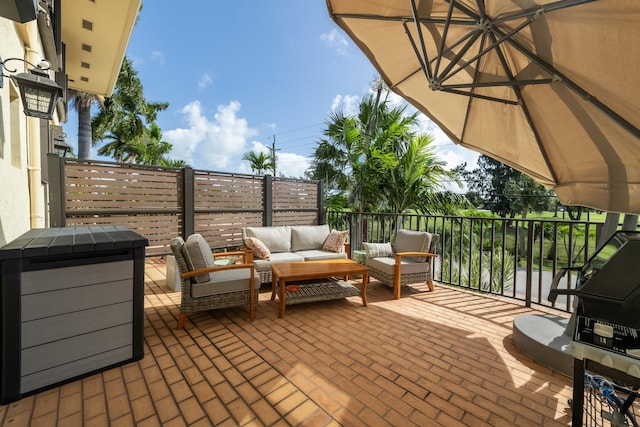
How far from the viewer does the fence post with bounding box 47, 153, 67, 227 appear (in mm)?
3951

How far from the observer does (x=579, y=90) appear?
5.55 feet

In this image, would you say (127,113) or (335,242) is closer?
(335,242)

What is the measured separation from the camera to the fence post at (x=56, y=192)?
3.95 meters

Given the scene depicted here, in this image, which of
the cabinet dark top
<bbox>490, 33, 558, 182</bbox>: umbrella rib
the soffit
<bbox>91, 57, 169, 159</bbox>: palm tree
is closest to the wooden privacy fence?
the soffit

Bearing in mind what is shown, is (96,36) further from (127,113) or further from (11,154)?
(127,113)

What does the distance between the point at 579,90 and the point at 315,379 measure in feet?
8.65

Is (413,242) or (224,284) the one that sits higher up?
(413,242)

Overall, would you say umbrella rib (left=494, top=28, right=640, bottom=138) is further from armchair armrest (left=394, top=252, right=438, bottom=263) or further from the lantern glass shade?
the lantern glass shade

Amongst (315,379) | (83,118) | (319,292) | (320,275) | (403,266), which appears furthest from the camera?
(83,118)

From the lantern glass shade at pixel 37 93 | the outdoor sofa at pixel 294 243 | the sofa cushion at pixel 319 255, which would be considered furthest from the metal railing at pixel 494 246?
the lantern glass shade at pixel 37 93

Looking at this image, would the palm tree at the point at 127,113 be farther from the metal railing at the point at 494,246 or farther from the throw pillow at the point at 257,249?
the throw pillow at the point at 257,249

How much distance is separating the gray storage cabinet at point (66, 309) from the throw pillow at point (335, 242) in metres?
3.12

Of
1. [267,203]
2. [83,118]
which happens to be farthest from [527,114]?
[83,118]

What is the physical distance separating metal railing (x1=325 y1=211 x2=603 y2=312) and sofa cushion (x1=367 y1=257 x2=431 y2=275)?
60cm
